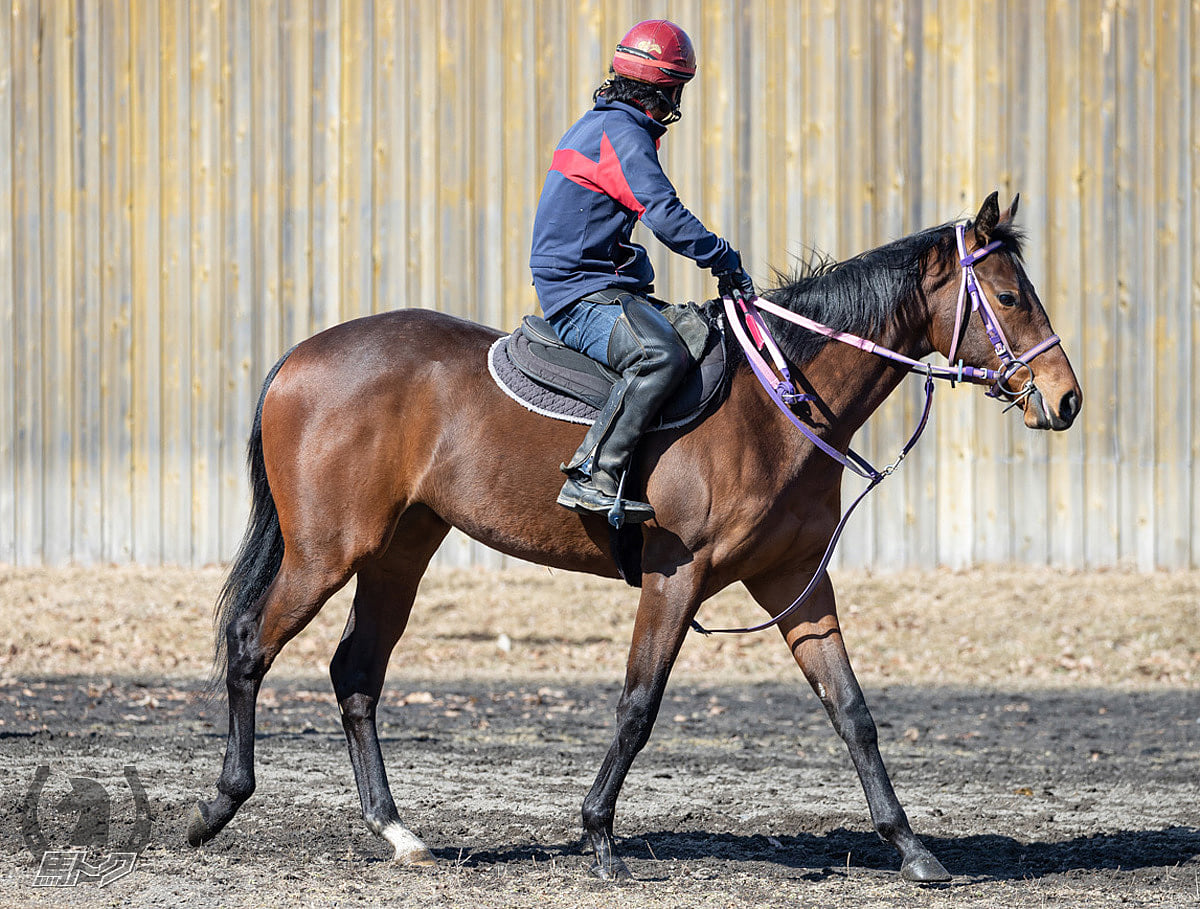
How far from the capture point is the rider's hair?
4953mm

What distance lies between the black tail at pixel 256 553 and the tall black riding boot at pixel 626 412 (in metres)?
1.42

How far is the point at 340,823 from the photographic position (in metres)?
5.50

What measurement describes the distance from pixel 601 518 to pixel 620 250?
1033 mm

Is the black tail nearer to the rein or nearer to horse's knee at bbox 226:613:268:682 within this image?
horse's knee at bbox 226:613:268:682

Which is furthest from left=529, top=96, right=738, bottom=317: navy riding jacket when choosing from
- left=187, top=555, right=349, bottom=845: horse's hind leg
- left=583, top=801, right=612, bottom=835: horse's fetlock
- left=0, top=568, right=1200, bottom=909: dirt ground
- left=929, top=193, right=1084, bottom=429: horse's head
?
left=0, top=568, right=1200, bottom=909: dirt ground

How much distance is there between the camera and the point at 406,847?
16.5ft

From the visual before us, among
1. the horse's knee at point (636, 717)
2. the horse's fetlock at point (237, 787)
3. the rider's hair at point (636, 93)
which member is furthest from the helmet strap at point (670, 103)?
the horse's fetlock at point (237, 787)

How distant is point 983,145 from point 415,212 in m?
4.77

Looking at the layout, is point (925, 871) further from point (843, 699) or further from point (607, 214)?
point (607, 214)

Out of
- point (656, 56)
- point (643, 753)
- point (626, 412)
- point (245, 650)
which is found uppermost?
point (656, 56)

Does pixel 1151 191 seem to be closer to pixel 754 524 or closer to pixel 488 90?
pixel 488 90

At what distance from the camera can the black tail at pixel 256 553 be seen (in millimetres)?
5508

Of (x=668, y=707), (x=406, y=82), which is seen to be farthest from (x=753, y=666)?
(x=406, y=82)

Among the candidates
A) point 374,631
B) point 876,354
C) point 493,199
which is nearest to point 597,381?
point 876,354
